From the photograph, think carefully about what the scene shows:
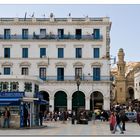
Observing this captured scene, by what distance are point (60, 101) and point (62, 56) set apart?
607 centimetres

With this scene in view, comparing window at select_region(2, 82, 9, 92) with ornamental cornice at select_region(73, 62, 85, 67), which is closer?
window at select_region(2, 82, 9, 92)

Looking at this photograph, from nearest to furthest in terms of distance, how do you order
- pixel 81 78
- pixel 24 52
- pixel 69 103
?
pixel 69 103 < pixel 81 78 < pixel 24 52

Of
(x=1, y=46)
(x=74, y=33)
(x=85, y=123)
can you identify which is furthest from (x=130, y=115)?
(x=1, y=46)

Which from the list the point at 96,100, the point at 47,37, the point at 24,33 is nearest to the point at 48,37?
the point at 47,37

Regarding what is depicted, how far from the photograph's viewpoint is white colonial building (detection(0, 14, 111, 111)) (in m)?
66.6

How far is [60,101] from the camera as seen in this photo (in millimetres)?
67000

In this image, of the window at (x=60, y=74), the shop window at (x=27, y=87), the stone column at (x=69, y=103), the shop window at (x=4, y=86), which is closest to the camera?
the shop window at (x=4, y=86)

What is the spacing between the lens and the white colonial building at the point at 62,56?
66.6 m

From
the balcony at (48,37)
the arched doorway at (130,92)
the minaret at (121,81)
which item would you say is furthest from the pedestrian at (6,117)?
the arched doorway at (130,92)

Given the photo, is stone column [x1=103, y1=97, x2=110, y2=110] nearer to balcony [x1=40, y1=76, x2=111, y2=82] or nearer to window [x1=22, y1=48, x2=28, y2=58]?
balcony [x1=40, y1=76, x2=111, y2=82]

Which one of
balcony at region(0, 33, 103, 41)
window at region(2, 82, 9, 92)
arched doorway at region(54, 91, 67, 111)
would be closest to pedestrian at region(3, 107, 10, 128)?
window at region(2, 82, 9, 92)

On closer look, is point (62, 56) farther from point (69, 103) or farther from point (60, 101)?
point (69, 103)

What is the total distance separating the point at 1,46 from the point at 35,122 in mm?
28904

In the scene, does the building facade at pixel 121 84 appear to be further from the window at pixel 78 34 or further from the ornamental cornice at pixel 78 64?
the ornamental cornice at pixel 78 64
